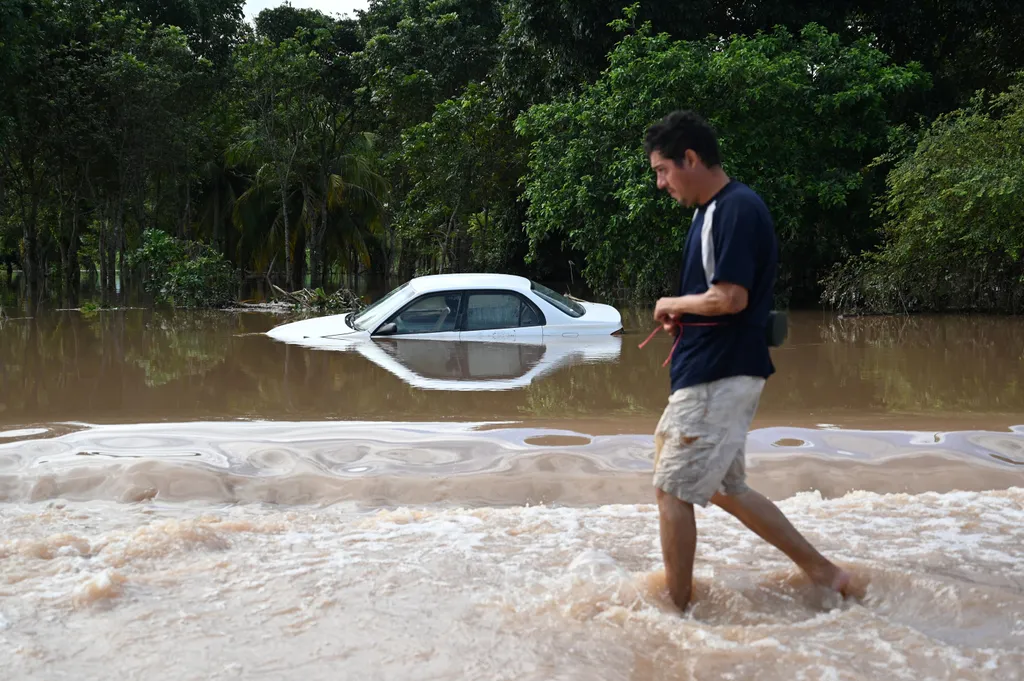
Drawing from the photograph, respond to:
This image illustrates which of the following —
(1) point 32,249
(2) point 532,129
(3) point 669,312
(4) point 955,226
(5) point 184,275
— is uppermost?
(2) point 532,129

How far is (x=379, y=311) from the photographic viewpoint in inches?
431

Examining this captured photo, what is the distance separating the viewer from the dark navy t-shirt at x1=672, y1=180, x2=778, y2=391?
313 cm

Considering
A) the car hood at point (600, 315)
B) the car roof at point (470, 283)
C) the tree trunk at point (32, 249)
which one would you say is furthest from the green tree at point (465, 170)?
the car roof at point (470, 283)

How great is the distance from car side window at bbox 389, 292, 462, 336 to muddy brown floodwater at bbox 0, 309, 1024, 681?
1369 mm

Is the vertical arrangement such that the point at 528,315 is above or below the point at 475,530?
above

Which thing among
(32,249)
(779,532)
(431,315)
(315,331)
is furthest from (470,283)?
(32,249)

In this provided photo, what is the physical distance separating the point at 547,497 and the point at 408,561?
134cm

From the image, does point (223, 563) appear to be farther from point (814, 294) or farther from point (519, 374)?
point (814, 294)

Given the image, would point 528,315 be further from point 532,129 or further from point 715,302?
point 532,129

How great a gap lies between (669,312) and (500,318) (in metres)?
7.39

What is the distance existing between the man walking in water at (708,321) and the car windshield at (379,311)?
742cm

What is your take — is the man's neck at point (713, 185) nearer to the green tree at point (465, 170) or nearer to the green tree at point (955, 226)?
the green tree at point (955, 226)

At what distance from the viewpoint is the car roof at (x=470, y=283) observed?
10.5 metres

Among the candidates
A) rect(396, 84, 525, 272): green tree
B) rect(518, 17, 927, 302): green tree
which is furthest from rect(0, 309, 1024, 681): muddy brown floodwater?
rect(396, 84, 525, 272): green tree
